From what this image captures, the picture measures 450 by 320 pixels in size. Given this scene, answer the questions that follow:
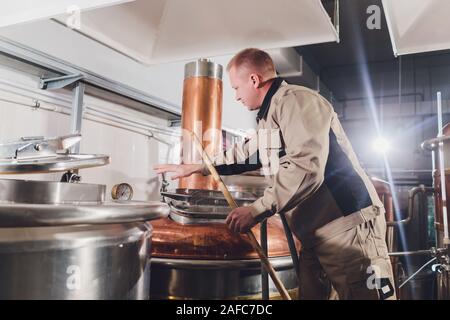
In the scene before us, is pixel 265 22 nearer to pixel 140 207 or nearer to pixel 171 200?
pixel 171 200

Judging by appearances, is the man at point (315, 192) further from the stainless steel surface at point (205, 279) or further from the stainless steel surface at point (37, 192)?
the stainless steel surface at point (37, 192)

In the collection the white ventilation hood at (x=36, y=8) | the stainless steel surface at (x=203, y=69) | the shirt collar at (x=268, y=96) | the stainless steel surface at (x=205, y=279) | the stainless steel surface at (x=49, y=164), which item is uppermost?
the stainless steel surface at (x=203, y=69)

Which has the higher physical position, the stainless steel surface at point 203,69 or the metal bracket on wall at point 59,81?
the stainless steel surface at point 203,69

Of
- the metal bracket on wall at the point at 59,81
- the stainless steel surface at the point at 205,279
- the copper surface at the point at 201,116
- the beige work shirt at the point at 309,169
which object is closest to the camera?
the beige work shirt at the point at 309,169

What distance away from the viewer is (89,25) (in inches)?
67.2

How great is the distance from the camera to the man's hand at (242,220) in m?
1.19

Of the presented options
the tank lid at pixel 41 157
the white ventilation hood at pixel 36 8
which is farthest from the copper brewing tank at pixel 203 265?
the white ventilation hood at pixel 36 8

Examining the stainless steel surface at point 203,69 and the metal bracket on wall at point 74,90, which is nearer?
the metal bracket on wall at point 74,90

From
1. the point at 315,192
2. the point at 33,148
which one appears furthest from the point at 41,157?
the point at 315,192

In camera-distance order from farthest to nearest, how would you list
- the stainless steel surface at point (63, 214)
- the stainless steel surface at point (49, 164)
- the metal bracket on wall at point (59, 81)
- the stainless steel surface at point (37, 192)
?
the metal bracket on wall at point (59, 81) < the stainless steel surface at point (49, 164) < the stainless steel surface at point (37, 192) < the stainless steel surface at point (63, 214)

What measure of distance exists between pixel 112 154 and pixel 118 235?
130 cm

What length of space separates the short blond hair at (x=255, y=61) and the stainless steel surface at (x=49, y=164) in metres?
0.62

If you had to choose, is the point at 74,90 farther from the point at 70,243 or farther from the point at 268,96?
the point at 70,243

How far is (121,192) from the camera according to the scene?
1.85 m
